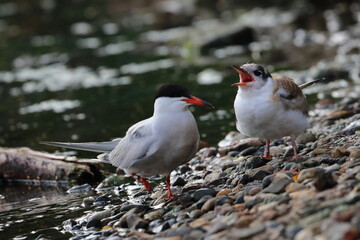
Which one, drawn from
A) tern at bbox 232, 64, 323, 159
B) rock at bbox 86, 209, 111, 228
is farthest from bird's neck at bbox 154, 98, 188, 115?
rock at bbox 86, 209, 111, 228

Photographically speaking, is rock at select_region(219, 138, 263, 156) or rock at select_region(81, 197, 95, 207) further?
rock at select_region(219, 138, 263, 156)

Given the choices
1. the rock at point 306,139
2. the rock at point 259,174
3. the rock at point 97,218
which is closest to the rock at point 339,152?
the rock at point 259,174

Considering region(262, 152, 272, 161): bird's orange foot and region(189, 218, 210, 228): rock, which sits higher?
region(262, 152, 272, 161): bird's orange foot

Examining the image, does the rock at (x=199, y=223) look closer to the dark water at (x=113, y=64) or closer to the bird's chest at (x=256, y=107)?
the dark water at (x=113, y=64)

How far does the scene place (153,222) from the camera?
586 cm

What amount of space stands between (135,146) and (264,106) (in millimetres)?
→ 1302

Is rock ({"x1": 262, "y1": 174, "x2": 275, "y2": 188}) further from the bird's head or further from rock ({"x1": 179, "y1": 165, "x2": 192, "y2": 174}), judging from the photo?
rock ({"x1": 179, "y1": 165, "x2": 192, "y2": 174})

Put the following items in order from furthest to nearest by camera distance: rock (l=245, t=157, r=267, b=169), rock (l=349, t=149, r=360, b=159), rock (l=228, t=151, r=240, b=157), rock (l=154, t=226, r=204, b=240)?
1. rock (l=228, t=151, r=240, b=157)
2. rock (l=245, t=157, r=267, b=169)
3. rock (l=349, t=149, r=360, b=159)
4. rock (l=154, t=226, r=204, b=240)

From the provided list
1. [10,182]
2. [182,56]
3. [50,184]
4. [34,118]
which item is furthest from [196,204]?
[182,56]

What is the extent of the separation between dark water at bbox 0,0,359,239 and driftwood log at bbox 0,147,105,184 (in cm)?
19

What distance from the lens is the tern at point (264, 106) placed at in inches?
257

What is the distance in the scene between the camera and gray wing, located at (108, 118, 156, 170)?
20.9 ft

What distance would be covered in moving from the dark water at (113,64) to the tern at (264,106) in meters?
1.97

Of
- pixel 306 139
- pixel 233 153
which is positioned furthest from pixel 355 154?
pixel 233 153
